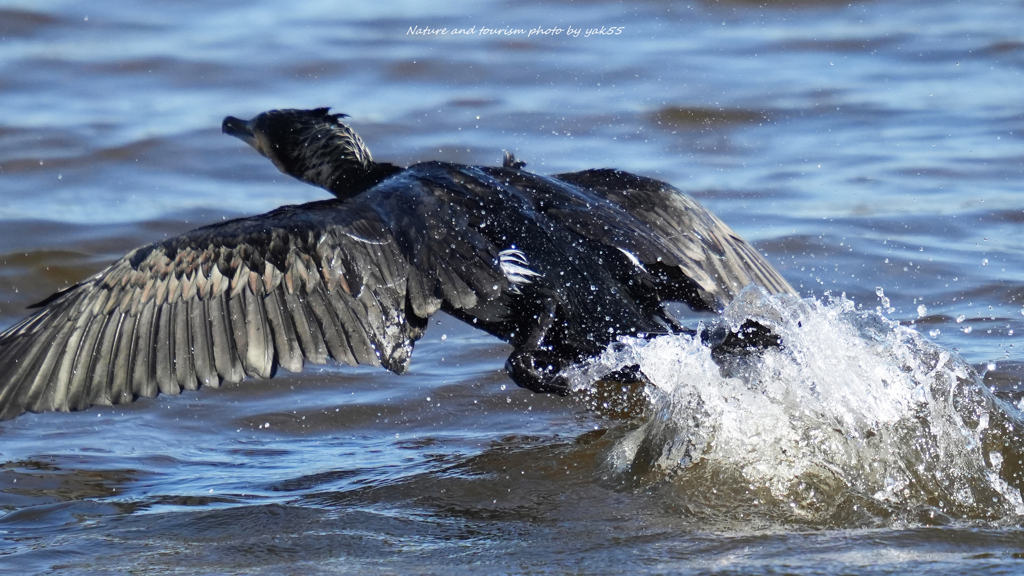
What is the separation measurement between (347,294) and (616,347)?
894mm

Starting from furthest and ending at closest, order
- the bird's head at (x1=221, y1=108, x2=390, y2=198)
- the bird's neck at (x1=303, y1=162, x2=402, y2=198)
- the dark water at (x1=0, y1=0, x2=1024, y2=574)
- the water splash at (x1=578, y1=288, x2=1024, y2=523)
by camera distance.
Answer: the bird's head at (x1=221, y1=108, x2=390, y2=198) < the bird's neck at (x1=303, y1=162, x2=402, y2=198) < the water splash at (x1=578, y1=288, x2=1024, y2=523) < the dark water at (x1=0, y1=0, x2=1024, y2=574)

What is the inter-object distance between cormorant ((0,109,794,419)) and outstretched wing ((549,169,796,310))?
0.05 ft

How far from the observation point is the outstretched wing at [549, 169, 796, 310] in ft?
14.6

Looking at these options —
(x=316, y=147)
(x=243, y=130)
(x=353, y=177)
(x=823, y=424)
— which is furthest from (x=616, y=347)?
(x=243, y=130)

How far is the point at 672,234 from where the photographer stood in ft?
15.8

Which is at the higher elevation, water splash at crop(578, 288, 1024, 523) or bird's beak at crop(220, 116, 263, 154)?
bird's beak at crop(220, 116, 263, 154)

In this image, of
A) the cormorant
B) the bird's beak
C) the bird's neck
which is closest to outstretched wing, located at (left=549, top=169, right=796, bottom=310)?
the cormorant

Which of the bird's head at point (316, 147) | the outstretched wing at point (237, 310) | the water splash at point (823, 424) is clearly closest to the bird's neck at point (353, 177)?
the bird's head at point (316, 147)

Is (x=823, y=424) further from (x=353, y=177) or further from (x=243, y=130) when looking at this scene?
(x=243, y=130)

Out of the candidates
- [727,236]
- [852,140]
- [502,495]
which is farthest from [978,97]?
[502,495]

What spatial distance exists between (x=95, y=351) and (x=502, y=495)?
1.39 metres

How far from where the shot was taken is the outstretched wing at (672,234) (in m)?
4.45

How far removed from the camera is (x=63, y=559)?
11.2ft

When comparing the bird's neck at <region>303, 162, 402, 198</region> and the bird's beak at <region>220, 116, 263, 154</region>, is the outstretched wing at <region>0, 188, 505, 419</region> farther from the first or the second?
the bird's beak at <region>220, 116, 263, 154</region>
